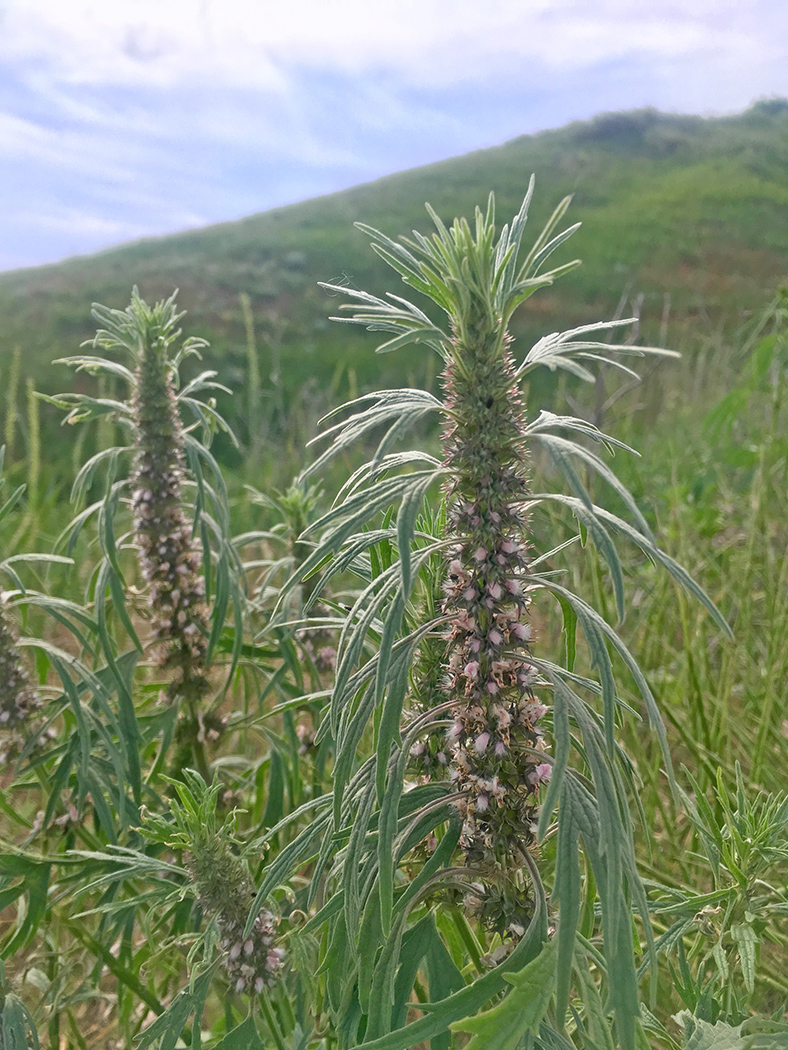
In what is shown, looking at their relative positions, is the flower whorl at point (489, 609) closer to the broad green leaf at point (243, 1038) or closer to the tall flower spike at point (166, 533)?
the broad green leaf at point (243, 1038)

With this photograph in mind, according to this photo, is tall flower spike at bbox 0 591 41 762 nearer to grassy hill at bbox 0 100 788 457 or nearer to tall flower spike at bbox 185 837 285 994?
tall flower spike at bbox 185 837 285 994

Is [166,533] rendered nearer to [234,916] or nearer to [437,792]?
[234,916]

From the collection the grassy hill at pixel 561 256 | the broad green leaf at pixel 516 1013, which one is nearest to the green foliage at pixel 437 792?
the broad green leaf at pixel 516 1013

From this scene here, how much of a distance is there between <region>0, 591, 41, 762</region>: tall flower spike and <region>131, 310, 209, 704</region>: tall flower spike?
301 mm

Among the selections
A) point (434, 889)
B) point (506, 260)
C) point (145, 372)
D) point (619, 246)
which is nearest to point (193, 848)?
point (434, 889)

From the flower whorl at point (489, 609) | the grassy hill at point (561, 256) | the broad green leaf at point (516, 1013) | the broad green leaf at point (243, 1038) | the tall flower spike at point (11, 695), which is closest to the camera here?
the broad green leaf at point (516, 1013)

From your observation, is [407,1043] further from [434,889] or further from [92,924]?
[92,924]

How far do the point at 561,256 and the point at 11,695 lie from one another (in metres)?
13.1

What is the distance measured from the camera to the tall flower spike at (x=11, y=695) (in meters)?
1.58

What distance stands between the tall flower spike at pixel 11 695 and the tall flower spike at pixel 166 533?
0.30m

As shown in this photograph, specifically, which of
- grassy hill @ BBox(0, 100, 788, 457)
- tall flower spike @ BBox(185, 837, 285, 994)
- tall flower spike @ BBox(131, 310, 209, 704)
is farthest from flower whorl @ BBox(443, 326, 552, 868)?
grassy hill @ BBox(0, 100, 788, 457)

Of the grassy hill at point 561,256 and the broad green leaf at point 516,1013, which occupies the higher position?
the grassy hill at point 561,256

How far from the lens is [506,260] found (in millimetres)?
804

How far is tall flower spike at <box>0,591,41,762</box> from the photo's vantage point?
5.20 ft
